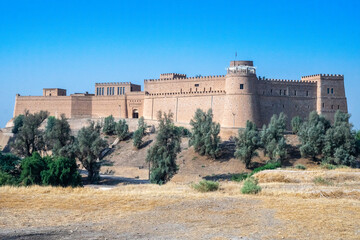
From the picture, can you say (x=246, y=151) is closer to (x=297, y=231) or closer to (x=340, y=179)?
(x=340, y=179)

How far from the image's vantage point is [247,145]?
37.3m

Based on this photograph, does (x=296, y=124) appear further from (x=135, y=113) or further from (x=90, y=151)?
(x=135, y=113)

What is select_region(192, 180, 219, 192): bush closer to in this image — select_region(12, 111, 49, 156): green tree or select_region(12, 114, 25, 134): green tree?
select_region(12, 111, 49, 156): green tree

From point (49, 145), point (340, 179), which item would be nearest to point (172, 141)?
point (49, 145)

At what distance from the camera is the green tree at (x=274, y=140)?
36.7m

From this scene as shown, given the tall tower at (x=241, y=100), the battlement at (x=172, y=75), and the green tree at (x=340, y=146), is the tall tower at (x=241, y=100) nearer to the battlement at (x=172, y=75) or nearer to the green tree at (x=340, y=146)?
the green tree at (x=340, y=146)

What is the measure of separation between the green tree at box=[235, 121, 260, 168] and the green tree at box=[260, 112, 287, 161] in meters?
0.67

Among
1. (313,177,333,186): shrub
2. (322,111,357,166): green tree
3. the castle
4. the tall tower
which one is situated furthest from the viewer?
the castle

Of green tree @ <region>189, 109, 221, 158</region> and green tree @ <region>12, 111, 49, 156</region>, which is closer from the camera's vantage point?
green tree @ <region>189, 109, 221, 158</region>

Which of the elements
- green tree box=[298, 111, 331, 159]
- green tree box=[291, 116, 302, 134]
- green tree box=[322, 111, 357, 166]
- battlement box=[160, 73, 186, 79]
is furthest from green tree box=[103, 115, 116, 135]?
green tree box=[322, 111, 357, 166]

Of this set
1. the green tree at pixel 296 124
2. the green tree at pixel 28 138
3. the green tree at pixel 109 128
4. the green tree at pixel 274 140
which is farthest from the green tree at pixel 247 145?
the green tree at pixel 109 128

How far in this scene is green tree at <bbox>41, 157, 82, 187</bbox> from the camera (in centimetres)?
2783

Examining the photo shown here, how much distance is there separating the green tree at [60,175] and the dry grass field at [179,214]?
37.9ft

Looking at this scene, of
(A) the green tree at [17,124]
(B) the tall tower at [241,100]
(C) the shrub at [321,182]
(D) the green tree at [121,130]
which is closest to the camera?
(C) the shrub at [321,182]
